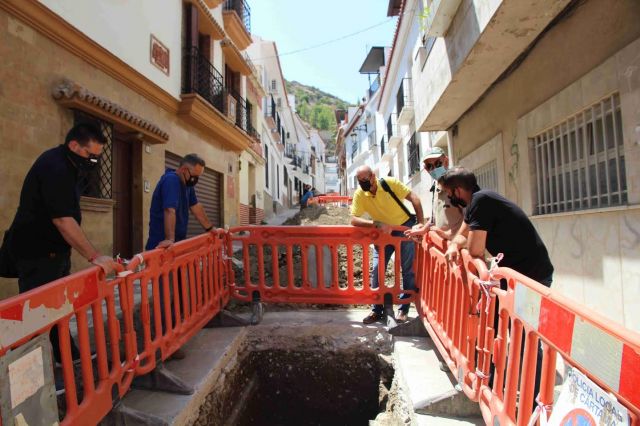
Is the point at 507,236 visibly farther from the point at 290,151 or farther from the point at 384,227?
the point at 290,151

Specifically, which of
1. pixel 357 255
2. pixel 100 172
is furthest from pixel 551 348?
pixel 100 172

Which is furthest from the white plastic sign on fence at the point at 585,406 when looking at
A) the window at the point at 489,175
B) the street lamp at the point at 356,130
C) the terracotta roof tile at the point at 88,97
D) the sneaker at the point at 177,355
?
the street lamp at the point at 356,130

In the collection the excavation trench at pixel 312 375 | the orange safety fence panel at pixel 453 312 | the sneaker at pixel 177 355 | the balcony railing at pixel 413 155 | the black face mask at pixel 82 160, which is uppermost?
the balcony railing at pixel 413 155

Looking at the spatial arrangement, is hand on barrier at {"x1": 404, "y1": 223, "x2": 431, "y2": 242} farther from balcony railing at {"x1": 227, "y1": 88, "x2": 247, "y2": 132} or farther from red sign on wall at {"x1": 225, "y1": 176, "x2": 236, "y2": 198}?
balcony railing at {"x1": 227, "y1": 88, "x2": 247, "y2": 132}

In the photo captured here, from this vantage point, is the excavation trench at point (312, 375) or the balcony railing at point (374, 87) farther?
the balcony railing at point (374, 87)

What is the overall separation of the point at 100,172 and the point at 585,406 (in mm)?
6871

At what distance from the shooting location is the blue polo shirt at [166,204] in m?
3.54

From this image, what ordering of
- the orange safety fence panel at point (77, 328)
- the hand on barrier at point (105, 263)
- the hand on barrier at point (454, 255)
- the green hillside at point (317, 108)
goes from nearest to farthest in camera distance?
the orange safety fence panel at point (77, 328) < the hand on barrier at point (105, 263) < the hand on barrier at point (454, 255) < the green hillside at point (317, 108)

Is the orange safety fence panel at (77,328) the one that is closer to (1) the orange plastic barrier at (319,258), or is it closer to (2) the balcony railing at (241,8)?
(1) the orange plastic barrier at (319,258)

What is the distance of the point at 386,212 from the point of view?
4203mm

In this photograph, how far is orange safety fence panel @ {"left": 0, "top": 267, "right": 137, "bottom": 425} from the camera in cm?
156

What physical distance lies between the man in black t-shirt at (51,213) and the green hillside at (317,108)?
71.5 metres

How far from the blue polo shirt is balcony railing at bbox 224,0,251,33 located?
10921 mm

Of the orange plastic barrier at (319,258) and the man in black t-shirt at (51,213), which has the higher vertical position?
the man in black t-shirt at (51,213)
